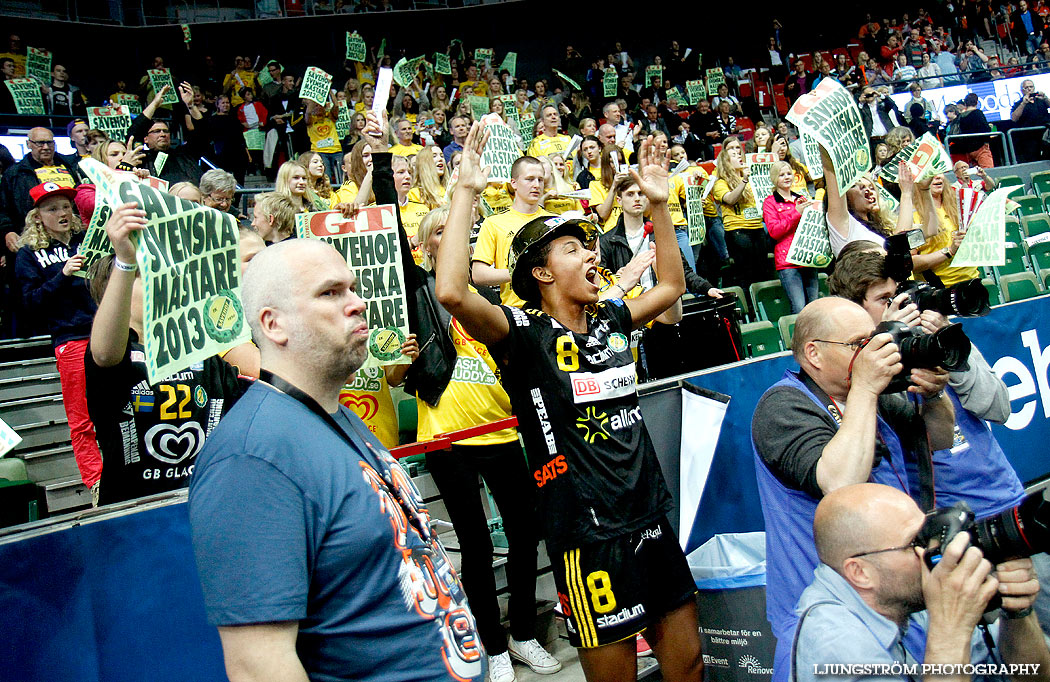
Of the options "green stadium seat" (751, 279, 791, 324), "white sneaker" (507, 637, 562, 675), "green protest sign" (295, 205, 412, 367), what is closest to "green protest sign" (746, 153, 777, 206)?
"green stadium seat" (751, 279, 791, 324)

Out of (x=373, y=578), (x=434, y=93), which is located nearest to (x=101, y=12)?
(x=434, y=93)

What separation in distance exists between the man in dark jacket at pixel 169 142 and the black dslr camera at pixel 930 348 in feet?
17.0

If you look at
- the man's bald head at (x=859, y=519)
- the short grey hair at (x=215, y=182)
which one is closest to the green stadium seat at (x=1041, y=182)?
the short grey hair at (x=215, y=182)

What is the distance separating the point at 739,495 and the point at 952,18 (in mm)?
23584

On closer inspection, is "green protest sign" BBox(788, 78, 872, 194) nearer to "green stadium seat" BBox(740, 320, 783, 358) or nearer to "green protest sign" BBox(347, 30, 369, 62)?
"green stadium seat" BBox(740, 320, 783, 358)

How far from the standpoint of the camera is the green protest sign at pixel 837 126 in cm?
475

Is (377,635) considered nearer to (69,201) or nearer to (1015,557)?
(1015,557)

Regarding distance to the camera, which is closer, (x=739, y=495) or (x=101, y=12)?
(x=739, y=495)

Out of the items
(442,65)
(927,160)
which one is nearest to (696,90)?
(442,65)

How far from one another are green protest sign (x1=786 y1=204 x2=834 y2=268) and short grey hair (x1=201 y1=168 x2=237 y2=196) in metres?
3.74

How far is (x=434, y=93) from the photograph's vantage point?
49.2 feet

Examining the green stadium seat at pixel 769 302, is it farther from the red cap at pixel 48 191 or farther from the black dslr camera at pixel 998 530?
the black dslr camera at pixel 998 530

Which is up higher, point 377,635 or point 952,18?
point 952,18

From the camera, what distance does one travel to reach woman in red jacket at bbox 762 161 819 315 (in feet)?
25.3
